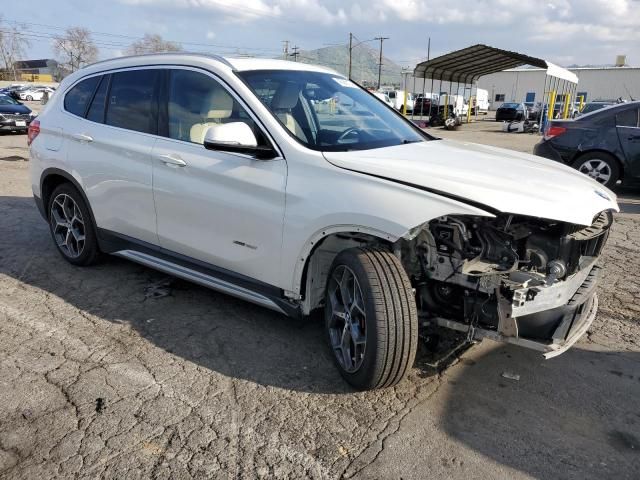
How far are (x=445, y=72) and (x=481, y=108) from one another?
35.8m

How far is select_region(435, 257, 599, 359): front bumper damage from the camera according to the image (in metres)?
2.68

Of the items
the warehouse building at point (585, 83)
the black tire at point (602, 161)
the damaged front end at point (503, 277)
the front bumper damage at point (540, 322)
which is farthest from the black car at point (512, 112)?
the front bumper damage at point (540, 322)

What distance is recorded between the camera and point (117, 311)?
4.02 m

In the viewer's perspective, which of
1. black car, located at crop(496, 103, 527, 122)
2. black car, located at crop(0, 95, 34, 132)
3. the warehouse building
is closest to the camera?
black car, located at crop(0, 95, 34, 132)

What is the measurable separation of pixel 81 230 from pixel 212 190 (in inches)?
79.7

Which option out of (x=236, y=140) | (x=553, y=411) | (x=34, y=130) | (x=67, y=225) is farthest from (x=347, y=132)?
(x=34, y=130)

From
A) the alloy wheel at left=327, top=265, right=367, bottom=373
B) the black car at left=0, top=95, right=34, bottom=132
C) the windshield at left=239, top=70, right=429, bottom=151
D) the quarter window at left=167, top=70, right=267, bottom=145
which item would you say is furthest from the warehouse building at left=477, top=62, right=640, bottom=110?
the alloy wheel at left=327, top=265, right=367, bottom=373

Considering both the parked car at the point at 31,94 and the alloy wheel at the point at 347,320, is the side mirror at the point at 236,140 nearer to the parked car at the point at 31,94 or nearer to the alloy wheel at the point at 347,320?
the alloy wheel at the point at 347,320

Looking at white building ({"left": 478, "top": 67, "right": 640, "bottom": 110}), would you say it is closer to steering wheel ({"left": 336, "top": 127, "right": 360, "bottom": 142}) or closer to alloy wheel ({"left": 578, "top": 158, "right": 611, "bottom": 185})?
alloy wheel ({"left": 578, "top": 158, "right": 611, "bottom": 185})

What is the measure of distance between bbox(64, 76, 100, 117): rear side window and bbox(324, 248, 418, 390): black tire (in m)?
3.08

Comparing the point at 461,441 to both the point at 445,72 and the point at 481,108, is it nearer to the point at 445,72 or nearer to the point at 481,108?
the point at 445,72

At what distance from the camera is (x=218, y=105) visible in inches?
140

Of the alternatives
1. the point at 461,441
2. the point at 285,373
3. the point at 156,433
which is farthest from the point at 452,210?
the point at 156,433

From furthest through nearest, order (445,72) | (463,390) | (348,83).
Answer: (445,72), (348,83), (463,390)
